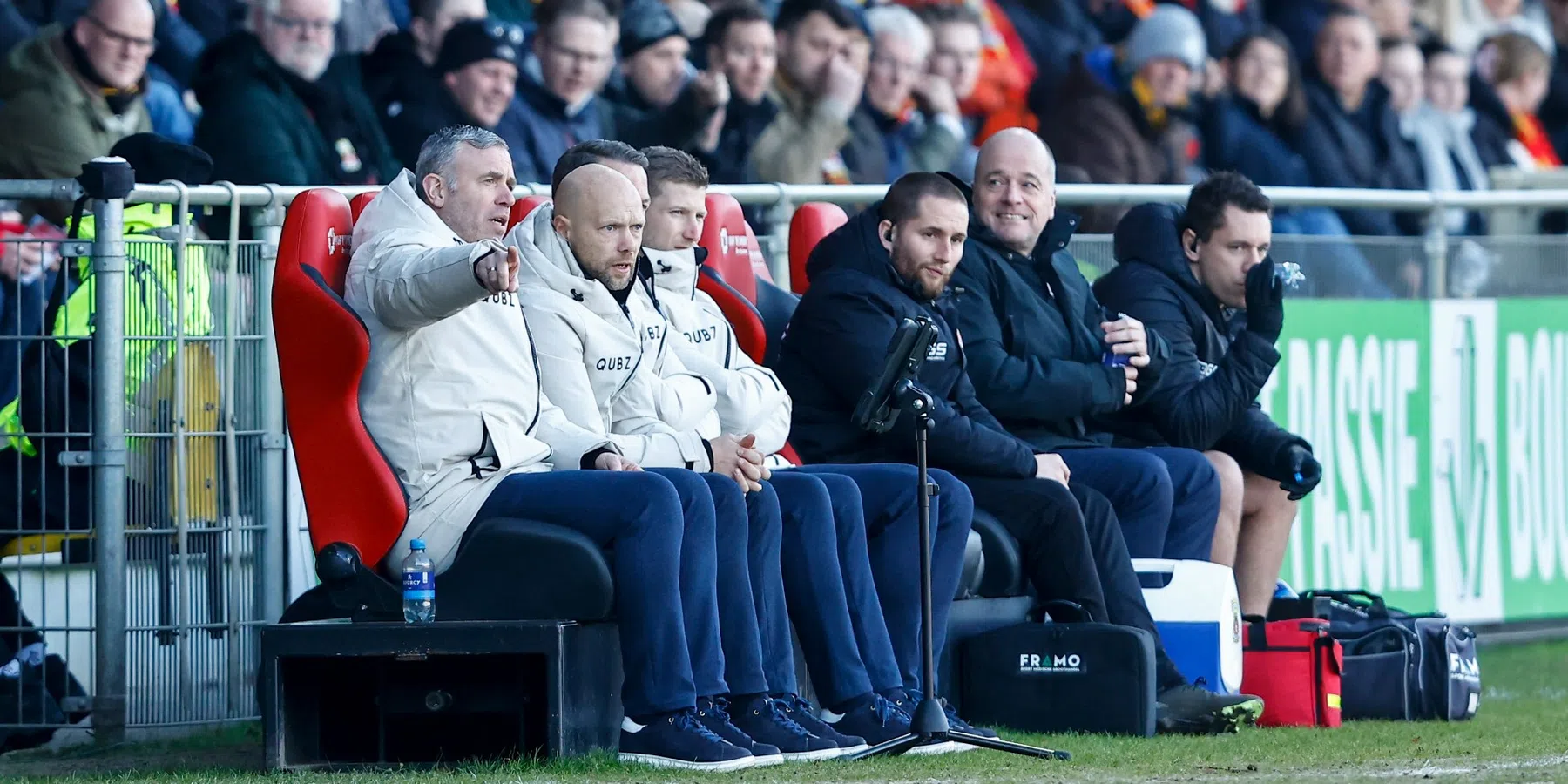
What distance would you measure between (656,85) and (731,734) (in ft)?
17.6

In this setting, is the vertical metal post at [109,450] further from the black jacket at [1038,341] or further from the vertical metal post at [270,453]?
the black jacket at [1038,341]

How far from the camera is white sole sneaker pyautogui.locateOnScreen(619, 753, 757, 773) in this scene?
19.7ft

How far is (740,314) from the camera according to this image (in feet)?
25.7

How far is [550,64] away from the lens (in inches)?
423

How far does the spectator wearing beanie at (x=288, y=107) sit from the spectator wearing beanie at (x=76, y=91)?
29cm

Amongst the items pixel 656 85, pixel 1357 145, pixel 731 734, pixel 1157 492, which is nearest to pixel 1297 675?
pixel 1157 492

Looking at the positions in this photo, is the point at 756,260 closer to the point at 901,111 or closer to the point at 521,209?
the point at 521,209

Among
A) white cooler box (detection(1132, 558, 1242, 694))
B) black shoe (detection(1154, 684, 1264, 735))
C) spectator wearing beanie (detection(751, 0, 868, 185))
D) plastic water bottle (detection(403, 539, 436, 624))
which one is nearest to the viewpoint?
plastic water bottle (detection(403, 539, 436, 624))

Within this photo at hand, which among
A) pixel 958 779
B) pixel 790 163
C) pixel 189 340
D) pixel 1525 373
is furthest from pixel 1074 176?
pixel 958 779

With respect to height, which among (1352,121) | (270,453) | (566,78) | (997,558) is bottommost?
(997,558)

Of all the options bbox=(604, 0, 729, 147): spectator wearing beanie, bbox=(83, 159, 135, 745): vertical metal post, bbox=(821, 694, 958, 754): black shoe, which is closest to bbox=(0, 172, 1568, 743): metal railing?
bbox=(83, 159, 135, 745): vertical metal post

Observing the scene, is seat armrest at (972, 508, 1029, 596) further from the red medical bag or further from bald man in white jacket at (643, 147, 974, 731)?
the red medical bag

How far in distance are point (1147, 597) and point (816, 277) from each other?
1354 mm

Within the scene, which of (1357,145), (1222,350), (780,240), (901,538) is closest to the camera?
(901,538)
